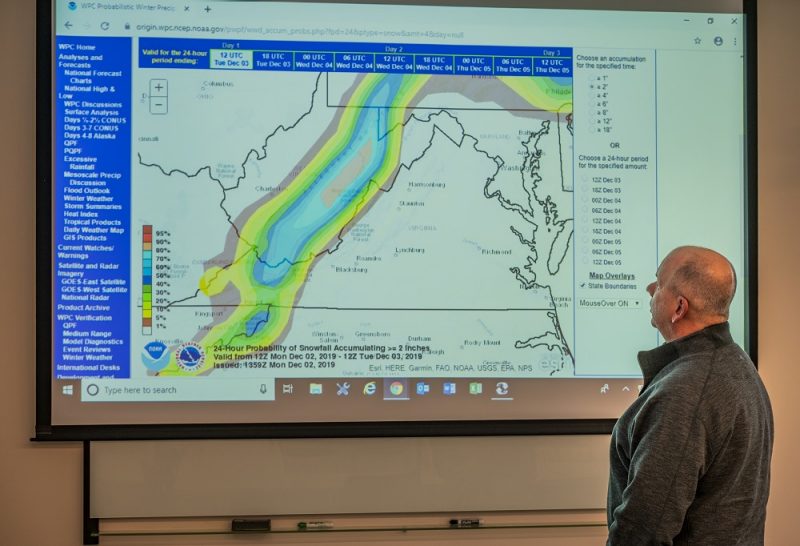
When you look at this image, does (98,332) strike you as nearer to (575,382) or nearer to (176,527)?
(176,527)

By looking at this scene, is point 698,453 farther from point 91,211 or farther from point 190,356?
point 91,211

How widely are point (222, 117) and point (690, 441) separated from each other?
5.82 ft

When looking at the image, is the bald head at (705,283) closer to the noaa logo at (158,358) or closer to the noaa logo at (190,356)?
the noaa logo at (190,356)

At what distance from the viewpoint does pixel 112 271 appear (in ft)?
7.89

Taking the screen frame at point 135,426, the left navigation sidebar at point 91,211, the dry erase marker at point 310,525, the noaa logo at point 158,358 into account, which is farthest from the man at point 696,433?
the left navigation sidebar at point 91,211

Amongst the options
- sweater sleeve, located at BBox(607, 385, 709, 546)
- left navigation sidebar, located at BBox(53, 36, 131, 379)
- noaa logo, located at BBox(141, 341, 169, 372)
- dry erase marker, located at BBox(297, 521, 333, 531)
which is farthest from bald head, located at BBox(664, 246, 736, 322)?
left navigation sidebar, located at BBox(53, 36, 131, 379)

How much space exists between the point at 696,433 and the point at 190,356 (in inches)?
63.5

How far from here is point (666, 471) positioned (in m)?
1.55

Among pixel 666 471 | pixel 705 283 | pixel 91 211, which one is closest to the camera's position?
pixel 666 471

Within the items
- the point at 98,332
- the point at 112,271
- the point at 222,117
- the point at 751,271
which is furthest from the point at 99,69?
the point at 751,271

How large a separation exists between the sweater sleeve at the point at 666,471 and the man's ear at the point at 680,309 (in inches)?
6.9

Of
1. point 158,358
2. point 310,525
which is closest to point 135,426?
point 158,358

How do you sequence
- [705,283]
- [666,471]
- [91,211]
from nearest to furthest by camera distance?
[666,471]
[705,283]
[91,211]

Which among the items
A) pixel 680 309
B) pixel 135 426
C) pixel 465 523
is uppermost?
pixel 680 309
